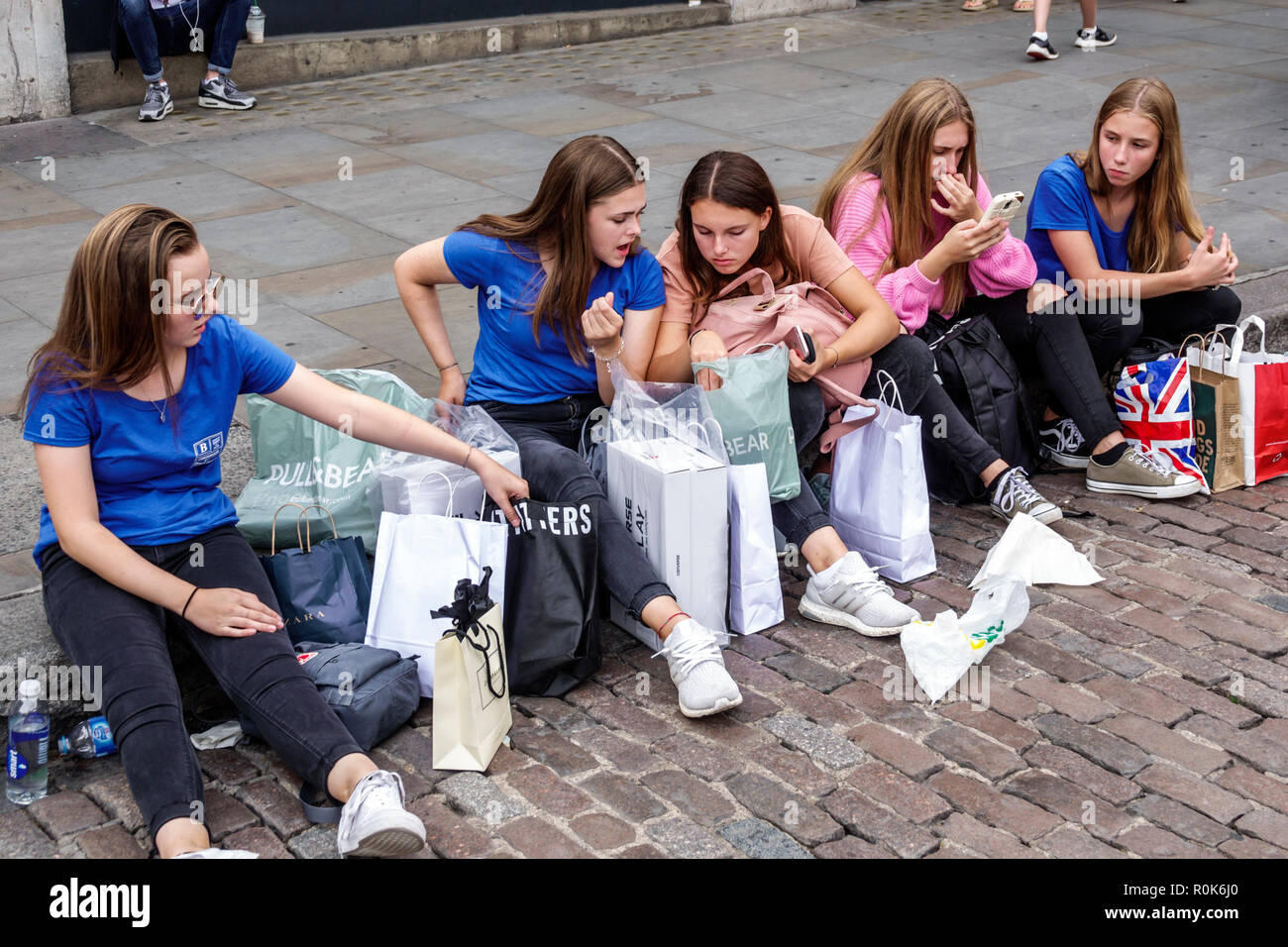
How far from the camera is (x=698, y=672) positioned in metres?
3.62

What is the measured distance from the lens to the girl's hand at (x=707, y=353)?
167 inches

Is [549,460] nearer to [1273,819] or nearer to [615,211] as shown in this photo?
[615,211]

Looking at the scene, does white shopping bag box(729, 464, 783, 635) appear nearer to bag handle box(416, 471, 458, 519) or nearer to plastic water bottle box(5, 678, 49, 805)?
bag handle box(416, 471, 458, 519)

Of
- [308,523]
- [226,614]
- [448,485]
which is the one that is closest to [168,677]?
[226,614]

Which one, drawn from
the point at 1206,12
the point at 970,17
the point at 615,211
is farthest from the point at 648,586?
the point at 1206,12

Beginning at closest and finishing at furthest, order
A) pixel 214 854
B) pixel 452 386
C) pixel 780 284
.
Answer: pixel 214 854 → pixel 452 386 → pixel 780 284

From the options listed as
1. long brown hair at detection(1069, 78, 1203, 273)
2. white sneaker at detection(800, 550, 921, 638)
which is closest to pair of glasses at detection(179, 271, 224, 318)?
white sneaker at detection(800, 550, 921, 638)

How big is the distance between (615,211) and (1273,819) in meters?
2.34

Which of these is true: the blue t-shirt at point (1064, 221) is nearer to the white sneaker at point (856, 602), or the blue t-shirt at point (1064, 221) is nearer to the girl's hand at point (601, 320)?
the white sneaker at point (856, 602)

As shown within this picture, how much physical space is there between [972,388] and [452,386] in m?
1.85

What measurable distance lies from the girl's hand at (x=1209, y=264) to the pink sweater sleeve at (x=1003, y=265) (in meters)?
0.57

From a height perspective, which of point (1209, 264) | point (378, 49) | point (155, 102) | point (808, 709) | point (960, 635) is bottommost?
point (808, 709)

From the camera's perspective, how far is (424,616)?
3680 millimetres

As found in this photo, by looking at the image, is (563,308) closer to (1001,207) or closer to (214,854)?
(1001,207)
